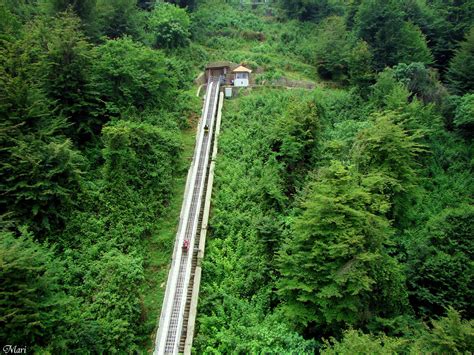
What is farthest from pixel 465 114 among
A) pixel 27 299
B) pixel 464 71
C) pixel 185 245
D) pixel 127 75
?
pixel 27 299

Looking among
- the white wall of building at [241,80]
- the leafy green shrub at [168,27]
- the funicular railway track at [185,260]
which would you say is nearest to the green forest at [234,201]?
the leafy green shrub at [168,27]

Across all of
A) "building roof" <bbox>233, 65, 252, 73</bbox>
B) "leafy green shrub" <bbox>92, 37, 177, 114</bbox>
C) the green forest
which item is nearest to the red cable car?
the green forest

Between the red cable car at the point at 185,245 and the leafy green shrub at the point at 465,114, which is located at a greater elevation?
the leafy green shrub at the point at 465,114

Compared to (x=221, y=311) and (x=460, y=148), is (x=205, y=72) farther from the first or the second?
(x=221, y=311)

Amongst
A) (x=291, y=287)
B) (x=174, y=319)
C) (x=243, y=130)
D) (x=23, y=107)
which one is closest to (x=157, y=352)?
(x=174, y=319)

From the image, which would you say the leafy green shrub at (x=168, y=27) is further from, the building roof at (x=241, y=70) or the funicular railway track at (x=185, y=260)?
the funicular railway track at (x=185, y=260)

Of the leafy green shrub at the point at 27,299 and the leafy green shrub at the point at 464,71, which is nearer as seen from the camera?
the leafy green shrub at the point at 27,299

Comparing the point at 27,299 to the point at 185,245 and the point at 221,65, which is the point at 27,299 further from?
the point at 221,65
